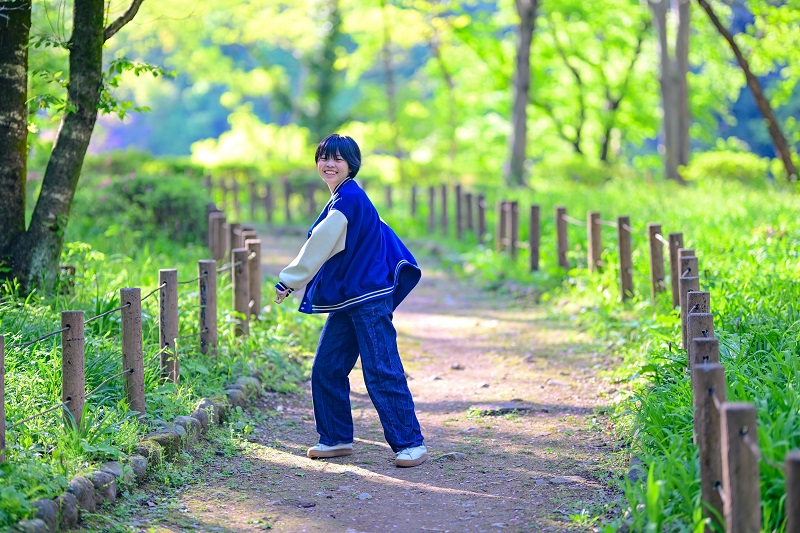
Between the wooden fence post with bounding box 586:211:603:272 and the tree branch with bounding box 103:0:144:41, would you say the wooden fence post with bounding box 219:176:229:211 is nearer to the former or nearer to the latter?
the wooden fence post with bounding box 586:211:603:272

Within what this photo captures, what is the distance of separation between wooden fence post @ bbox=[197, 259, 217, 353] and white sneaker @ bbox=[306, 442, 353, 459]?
170 cm

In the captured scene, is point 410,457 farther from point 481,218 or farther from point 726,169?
point 726,169

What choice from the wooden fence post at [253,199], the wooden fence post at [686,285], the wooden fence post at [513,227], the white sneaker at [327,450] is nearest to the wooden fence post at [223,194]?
the wooden fence post at [253,199]

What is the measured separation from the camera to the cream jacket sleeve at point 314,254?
5.13 metres

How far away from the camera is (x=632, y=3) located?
27.6 metres

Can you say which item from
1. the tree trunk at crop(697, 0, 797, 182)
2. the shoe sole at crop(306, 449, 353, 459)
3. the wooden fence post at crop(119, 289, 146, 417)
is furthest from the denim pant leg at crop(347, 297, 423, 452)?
the tree trunk at crop(697, 0, 797, 182)

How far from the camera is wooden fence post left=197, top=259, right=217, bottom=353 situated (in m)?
6.98

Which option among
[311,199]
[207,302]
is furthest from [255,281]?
[311,199]

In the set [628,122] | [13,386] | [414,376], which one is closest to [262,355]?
[414,376]

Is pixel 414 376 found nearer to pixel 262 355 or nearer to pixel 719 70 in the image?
pixel 262 355

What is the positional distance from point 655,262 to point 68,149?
5306mm

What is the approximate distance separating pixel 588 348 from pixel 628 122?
23.2 metres

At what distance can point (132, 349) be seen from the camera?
5.51 meters

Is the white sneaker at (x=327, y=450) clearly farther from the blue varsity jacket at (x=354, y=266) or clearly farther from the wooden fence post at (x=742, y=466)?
the wooden fence post at (x=742, y=466)
